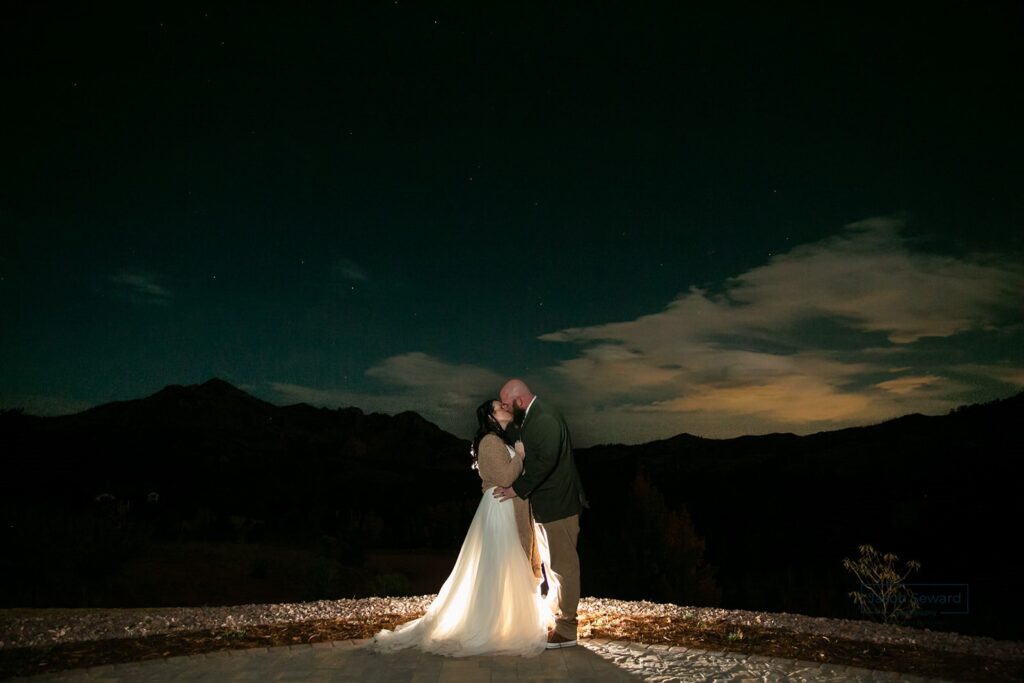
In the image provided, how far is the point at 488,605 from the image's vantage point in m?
6.58

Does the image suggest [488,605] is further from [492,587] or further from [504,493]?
[504,493]

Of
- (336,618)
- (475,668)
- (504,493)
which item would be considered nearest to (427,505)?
(336,618)

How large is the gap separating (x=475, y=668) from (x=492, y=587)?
76cm

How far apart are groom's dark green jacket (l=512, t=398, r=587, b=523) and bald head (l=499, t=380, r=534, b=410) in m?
Result: 0.14

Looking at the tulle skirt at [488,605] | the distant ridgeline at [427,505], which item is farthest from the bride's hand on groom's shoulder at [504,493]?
the distant ridgeline at [427,505]

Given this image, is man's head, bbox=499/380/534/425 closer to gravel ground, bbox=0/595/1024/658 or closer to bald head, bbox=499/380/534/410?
bald head, bbox=499/380/534/410

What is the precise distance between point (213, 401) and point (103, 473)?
504 cm

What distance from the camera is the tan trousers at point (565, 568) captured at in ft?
21.6

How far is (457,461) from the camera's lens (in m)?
37.1

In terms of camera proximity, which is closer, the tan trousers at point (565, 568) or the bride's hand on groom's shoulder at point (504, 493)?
the tan trousers at point (565, 568)

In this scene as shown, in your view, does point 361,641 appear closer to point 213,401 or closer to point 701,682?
point 701,682

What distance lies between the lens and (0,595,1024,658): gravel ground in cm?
721

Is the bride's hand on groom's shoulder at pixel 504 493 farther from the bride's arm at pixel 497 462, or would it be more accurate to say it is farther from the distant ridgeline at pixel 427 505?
the distant ridgeline at pixel 427 505

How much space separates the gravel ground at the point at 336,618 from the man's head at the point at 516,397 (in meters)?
1.96
